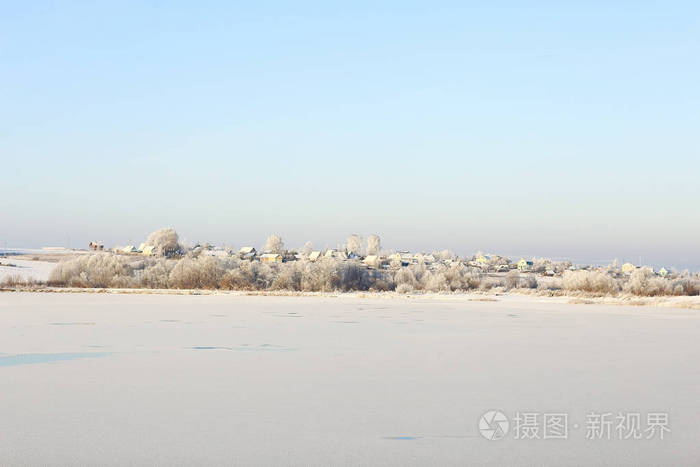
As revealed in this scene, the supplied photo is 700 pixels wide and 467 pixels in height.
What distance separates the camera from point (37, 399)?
561 centimetres

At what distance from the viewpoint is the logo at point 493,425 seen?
15.4ft

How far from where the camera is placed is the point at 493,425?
4.91 metres

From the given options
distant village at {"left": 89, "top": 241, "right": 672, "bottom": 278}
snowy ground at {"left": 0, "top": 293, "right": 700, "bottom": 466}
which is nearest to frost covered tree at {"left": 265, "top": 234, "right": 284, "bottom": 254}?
distant village at {"left": 89, "top": 241, "right": 672, "bottom": 278}

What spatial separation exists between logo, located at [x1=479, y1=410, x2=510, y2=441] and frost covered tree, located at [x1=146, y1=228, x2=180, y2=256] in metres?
47.1

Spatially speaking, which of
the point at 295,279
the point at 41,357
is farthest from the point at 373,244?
the point at 41,357

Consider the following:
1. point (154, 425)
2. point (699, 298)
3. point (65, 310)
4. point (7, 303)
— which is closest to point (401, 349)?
point (154, 425)

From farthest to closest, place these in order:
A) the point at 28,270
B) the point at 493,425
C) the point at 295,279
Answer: the point at 28,270, the point at 295,279, the point at 493,425

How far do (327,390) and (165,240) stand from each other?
49397 mm

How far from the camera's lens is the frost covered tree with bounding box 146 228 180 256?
52081 mm

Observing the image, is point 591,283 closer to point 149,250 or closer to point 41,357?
point 41,357

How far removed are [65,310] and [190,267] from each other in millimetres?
12849

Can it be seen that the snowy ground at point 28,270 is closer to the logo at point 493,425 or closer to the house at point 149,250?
the house at point 149,250

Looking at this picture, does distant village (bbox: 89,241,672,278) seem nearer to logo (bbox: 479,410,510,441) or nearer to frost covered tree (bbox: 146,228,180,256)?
frost covered tree (bbox: 146,228,180,256)

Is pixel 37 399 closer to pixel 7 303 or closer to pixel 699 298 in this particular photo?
pixel 7 303
